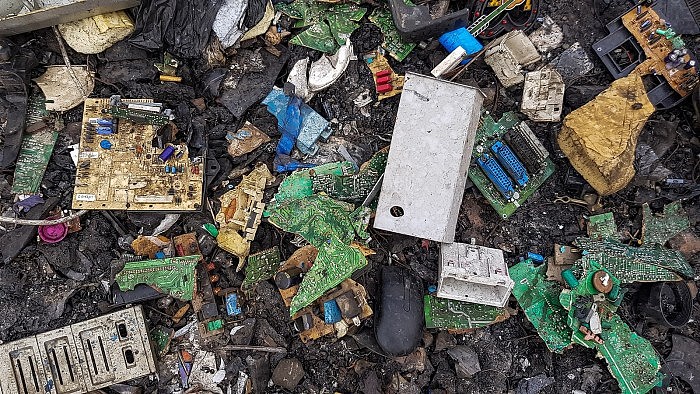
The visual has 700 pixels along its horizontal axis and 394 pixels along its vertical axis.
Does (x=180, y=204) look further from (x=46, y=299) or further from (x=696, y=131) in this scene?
(x=696, y=131)

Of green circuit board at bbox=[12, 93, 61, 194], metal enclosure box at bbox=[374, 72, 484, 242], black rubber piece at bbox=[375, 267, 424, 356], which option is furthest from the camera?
green circuit board at bbox=[12, 93, 61, 194]

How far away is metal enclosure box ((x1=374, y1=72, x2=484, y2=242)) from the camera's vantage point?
5.09 m

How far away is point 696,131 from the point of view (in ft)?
18.8

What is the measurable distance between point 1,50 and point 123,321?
2.94 meters

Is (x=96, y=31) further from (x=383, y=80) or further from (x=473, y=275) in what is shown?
(x=473, y=275)

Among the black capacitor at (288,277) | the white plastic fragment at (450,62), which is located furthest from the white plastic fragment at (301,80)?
the black capacitor at (288,277)

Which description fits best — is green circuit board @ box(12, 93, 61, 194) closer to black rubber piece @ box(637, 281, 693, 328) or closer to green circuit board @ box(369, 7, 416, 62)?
green circuit board @ box(369, 7, 416, 62)

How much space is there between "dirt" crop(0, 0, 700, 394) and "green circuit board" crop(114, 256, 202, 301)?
11.9 inches

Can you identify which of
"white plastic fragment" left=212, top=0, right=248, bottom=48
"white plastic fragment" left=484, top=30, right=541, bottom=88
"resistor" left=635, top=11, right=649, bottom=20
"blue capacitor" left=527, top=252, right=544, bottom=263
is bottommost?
"blue capacitor" left=527, top=252, right=544, bottom=263

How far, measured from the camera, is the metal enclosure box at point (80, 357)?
5.50 meters

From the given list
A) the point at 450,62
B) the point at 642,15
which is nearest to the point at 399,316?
the point at 450,62

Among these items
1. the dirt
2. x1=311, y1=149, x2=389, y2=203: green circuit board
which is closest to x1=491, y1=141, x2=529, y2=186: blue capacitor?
the dirt

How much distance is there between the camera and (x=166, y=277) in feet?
18.0

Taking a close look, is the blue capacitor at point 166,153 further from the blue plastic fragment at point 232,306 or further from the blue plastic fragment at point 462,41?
the blue plastic fragment at point 462,41
